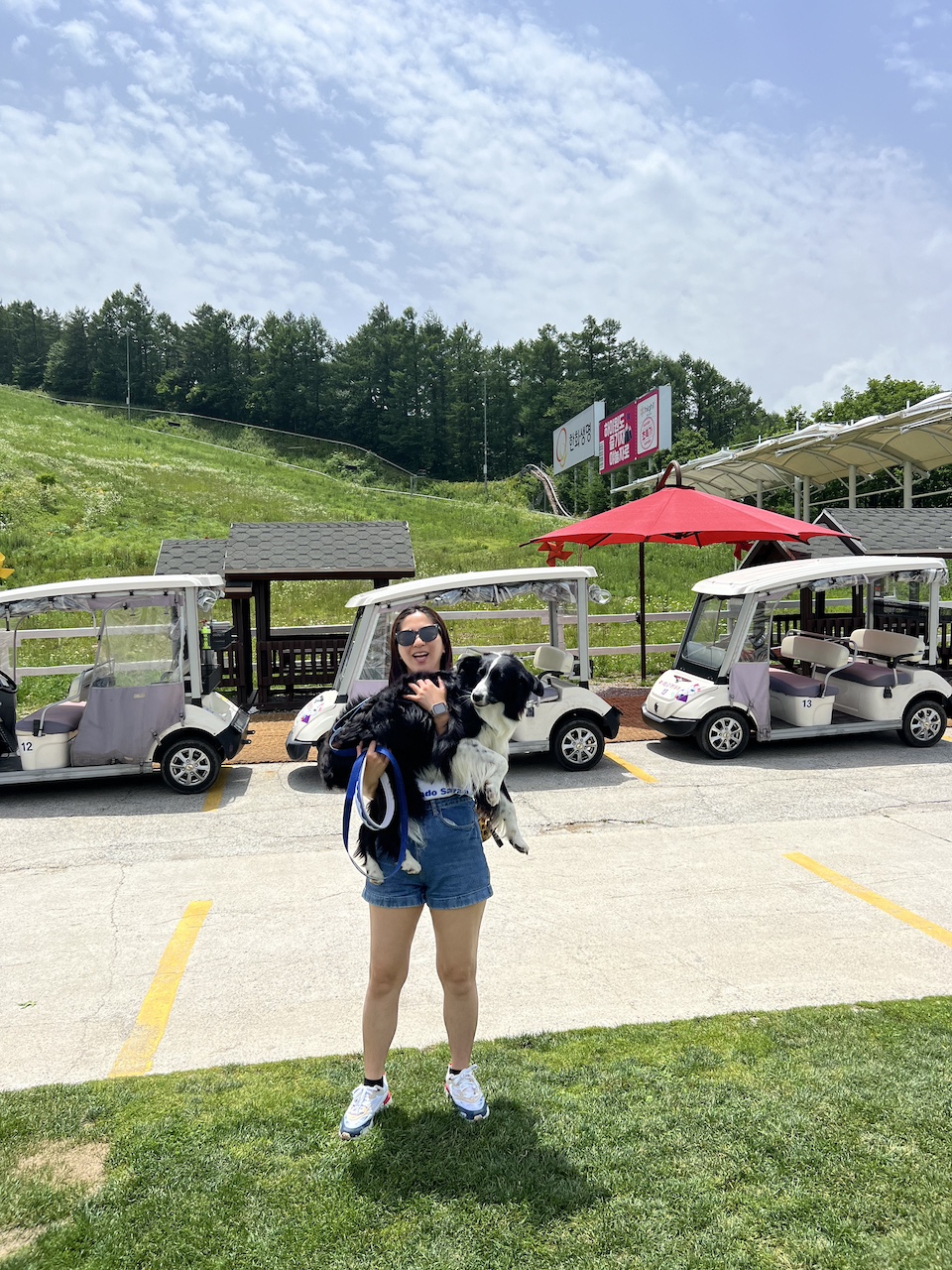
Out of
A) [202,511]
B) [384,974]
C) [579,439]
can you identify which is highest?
[579,439]

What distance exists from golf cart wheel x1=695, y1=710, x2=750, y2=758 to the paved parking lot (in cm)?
90

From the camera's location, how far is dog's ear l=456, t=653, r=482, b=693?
9.64ft

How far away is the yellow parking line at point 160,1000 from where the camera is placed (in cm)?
367

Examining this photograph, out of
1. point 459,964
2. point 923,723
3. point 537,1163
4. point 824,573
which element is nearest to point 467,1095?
point 537,1163

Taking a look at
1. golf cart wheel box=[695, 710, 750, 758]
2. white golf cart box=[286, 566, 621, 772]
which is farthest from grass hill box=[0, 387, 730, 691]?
white golf cart box=[286, 566, 621, 772]

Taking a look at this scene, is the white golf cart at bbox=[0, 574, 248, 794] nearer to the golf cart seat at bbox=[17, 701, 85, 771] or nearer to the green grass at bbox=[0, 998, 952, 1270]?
the golf cart seat at bbox=[17, 701, 85, 771]

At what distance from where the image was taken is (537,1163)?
9.07 ft

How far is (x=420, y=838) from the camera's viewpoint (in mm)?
2850

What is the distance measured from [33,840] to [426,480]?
2331 inches

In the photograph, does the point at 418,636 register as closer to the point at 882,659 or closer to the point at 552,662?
the point at 552,662

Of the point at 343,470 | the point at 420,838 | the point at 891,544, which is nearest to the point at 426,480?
the point at 343,470

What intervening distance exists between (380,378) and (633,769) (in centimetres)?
8415

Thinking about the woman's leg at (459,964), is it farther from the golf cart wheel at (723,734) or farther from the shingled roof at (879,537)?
the shingled roof at (879,537)

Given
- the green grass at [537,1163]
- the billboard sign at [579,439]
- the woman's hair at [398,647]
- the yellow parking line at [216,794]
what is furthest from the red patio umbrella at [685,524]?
the billboard sign at [579,439]
